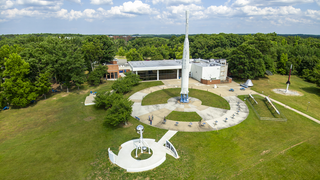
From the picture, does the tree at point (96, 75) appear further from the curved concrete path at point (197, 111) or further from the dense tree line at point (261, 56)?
the dense tree line at point (261, 56)

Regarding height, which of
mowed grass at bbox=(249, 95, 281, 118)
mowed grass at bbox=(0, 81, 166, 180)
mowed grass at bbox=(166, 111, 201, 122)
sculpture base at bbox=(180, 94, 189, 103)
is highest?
sculpture base at bbox=(180, 94, 189, 103)

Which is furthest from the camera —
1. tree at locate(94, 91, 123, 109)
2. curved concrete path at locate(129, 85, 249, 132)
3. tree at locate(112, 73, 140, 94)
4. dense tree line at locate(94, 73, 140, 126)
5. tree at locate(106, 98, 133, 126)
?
tree at locate(112, 73, 140, 94)

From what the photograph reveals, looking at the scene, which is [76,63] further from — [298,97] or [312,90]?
[312,90]

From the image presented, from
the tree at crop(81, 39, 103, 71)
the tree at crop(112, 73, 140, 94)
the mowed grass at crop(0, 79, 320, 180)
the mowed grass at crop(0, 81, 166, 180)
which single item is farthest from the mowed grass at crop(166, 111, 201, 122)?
the tree at crop(81, 39, 103, 71)

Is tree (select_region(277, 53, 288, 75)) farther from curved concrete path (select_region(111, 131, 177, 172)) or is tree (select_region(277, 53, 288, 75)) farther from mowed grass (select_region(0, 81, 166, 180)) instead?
curved concrete path (select_region(111, 131, 177, 172))

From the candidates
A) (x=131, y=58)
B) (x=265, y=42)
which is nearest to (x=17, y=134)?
(x=131, y=58)

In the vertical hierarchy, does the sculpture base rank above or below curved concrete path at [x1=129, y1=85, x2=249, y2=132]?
above

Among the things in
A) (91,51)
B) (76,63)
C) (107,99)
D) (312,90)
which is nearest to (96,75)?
(76,63)
